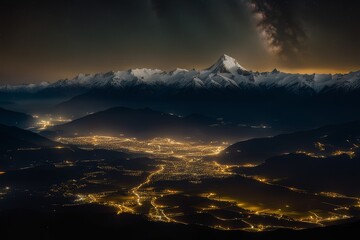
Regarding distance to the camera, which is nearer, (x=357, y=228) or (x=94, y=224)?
(x=357, y=228)

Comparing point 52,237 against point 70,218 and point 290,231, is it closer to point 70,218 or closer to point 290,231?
point 70,218

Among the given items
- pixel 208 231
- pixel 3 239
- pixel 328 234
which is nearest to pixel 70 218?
pixel 3 239

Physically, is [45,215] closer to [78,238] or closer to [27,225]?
[27,225]

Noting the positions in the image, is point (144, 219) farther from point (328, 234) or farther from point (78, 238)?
point (328, 234)

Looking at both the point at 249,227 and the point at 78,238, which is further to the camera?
the point at 249,227

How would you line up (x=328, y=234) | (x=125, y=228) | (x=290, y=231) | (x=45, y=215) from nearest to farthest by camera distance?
(x=328, y=234), (x=290, y=231), (x=125, y=228), (x=45, y=215)

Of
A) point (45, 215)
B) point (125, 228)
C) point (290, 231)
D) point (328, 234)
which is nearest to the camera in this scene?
point (328, 234)

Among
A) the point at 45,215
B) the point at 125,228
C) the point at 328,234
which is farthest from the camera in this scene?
the point at 45,215

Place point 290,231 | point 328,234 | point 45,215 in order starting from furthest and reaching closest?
point 45,215
point 290,231
point 328,234

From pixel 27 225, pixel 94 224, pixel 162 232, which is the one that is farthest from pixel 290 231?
pixel 27 225
